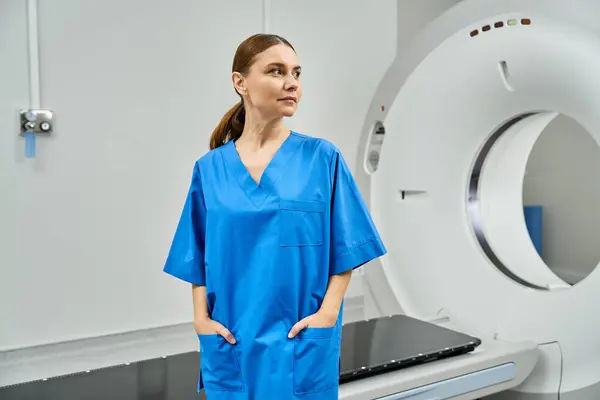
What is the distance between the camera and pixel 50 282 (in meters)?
1.43

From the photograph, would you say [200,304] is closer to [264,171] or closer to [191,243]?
[191,243]

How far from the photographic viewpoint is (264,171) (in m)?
0.85

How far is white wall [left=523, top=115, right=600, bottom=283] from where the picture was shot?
9.34ft

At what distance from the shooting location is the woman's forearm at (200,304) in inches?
34.0

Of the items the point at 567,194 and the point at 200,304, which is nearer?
the point at 200,304

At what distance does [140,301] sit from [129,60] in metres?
0.68

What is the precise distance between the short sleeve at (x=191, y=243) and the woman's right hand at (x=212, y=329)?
7cm

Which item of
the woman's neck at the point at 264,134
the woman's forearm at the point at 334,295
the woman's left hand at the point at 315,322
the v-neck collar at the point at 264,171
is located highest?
the woman's neck at the point at 264,134

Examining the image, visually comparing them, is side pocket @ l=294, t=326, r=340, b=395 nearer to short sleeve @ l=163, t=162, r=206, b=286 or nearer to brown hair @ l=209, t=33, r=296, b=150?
short sleeve @ l=163, t=162, r=206, b=286

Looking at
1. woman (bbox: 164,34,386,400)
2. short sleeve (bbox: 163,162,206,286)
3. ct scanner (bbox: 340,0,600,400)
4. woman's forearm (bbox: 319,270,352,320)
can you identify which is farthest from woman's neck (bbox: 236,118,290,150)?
ct scanner (bbox: 340,0,600,400)

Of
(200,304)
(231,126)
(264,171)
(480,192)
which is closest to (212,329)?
(200,304)

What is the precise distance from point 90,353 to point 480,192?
52.5 inches

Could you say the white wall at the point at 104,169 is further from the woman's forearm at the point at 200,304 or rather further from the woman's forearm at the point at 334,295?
the woman's forearm at the point at 334,295

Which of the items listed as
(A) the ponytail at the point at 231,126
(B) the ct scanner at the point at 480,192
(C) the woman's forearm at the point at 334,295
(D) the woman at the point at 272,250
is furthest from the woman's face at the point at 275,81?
(B) the ct scanner at the point at 480,192
